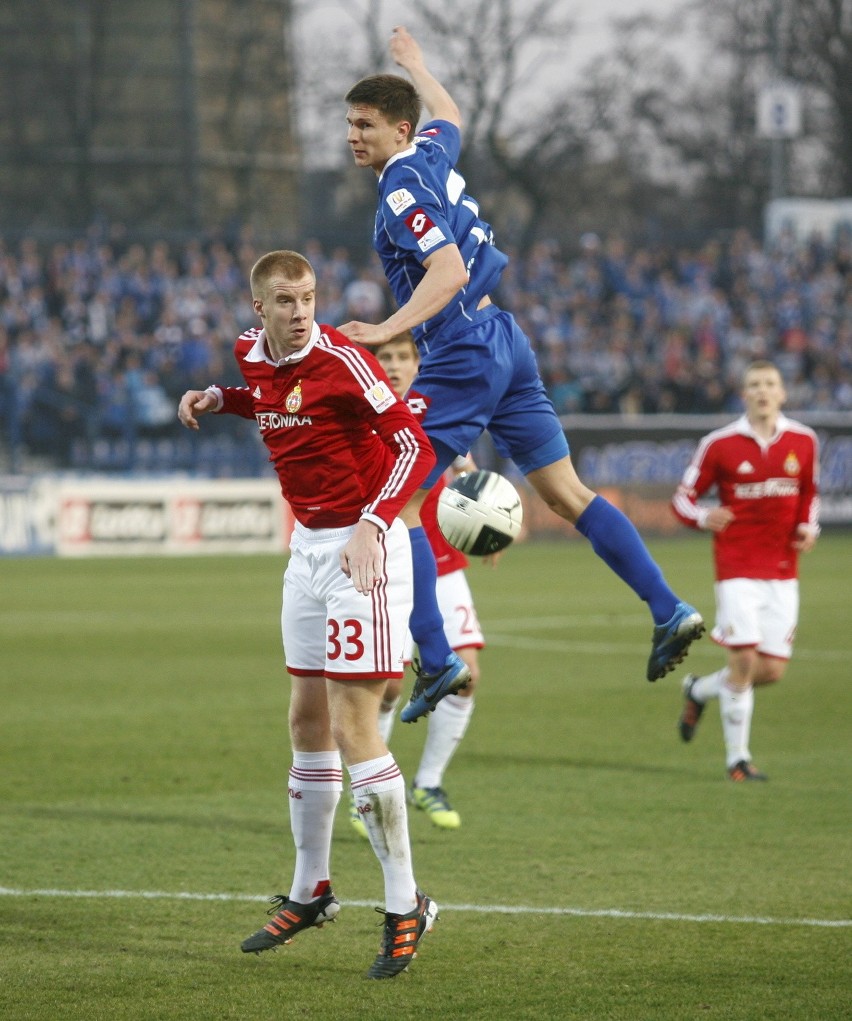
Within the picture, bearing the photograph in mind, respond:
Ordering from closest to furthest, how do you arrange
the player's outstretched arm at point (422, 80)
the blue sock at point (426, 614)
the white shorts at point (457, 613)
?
1. the blue sock at point (426, 614)
2. the player's outstretched arm at point (422, 80)
3. the white shorts at point (457, 613)

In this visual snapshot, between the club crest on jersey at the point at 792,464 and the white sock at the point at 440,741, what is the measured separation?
281cm

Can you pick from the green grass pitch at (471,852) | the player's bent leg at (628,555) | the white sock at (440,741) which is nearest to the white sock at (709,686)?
the green grass pitch at (471,852)

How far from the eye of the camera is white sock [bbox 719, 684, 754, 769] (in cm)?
955

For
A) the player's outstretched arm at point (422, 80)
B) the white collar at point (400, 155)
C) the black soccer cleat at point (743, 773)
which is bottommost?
the black soccer cleat at point (743, 773)

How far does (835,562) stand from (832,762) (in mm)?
15785

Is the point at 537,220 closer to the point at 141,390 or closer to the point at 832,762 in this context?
the point at 141,390

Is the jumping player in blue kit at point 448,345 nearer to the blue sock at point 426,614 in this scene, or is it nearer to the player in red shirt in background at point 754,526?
the blue sock at point 426,614

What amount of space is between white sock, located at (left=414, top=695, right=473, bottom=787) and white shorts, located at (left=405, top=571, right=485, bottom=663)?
33cm

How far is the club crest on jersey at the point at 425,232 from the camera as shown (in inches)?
250

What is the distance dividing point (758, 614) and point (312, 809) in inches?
193

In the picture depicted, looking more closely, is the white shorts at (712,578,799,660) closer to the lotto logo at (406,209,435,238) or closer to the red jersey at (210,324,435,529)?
the lotto logo at (406,209,435,238)

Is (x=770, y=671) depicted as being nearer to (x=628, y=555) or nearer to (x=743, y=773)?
(x=743, y=773)

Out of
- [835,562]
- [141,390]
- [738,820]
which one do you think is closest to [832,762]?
[738,820]

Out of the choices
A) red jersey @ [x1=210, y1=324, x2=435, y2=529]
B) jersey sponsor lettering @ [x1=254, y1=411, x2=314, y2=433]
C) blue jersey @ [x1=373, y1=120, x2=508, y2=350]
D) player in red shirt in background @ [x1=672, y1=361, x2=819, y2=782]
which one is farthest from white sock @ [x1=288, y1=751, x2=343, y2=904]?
player in red shirt in background @ [x1=672, y1=361, x2=819, y2=782]
